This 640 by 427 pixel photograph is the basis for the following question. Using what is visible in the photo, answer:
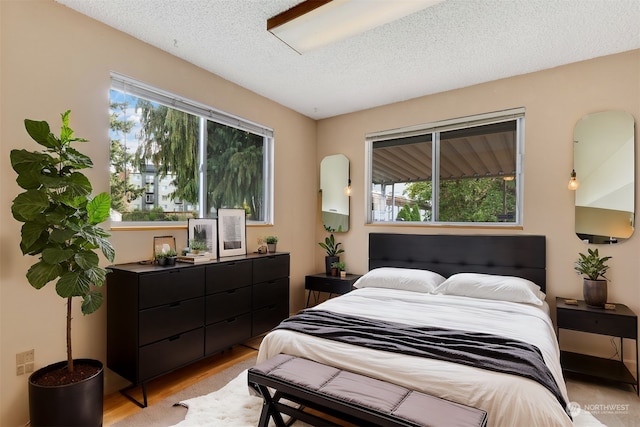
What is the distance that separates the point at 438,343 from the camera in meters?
1.94

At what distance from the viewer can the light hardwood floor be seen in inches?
88.5

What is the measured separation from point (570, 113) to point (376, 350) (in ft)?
9.52

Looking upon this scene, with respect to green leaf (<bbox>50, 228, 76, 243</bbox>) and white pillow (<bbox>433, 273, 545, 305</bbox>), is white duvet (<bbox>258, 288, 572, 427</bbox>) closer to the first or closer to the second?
white pillow (<bbox>433, 273, 545, 305</bbox>)

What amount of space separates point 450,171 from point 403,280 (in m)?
1.41

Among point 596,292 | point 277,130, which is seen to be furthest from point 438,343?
point 277,130

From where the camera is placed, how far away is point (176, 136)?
3.08 metres

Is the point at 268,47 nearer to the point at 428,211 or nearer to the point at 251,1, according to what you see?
the point at 251,1

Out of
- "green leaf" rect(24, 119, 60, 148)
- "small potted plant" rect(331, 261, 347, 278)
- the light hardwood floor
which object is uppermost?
"green leaf" rect(24, 119, 60, 148)

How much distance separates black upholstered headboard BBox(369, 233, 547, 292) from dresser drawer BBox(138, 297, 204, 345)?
85.2 inches

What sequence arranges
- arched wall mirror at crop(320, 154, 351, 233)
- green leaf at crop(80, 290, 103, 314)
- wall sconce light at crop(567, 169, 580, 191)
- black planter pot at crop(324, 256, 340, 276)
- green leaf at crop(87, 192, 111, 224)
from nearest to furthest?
green leaf at crop(80, 290, 103, 314), green leaf at crop(87, 192, 111, 224), wall sconce light at crop(567, 169, 580, 191), black planter pot at crop(324, 256, 340, 276), arched wall mirror at crop(320, 154, 351, 233)

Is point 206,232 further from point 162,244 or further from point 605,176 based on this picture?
point 605,176

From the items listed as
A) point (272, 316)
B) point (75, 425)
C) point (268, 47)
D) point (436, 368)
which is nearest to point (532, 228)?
point (436, 368)

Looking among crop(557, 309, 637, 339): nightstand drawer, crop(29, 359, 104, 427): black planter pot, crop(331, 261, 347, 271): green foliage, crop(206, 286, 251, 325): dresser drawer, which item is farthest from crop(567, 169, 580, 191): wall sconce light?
crop(29, 359, 104, 427): black planter pot

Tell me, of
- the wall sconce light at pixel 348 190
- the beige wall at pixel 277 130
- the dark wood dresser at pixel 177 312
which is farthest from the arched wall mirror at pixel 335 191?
the dark wood dresser at pixel 177 312
